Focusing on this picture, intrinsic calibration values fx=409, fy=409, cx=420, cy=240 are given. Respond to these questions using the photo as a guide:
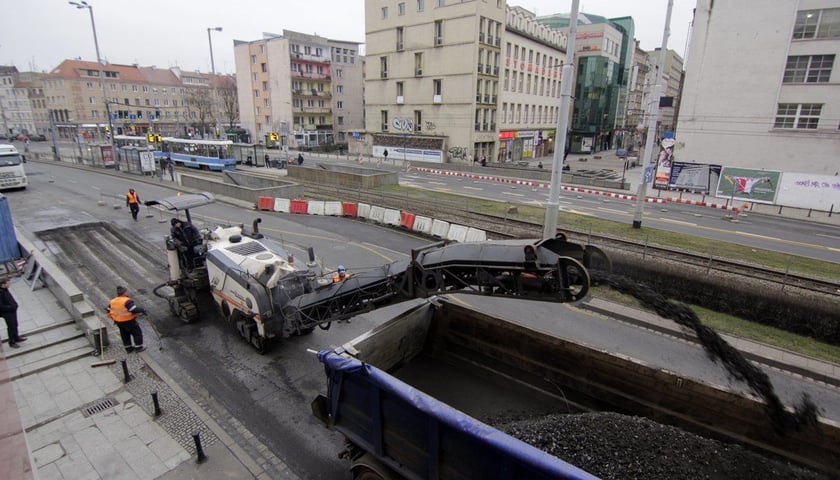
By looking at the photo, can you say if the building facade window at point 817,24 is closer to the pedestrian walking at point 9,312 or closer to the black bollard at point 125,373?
the black bollard at point 125,373

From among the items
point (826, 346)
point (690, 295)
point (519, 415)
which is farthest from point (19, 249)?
point (826, 346)

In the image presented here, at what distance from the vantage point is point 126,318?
8688 mm

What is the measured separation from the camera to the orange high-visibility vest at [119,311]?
855 centimetres

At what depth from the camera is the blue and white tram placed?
123 feet

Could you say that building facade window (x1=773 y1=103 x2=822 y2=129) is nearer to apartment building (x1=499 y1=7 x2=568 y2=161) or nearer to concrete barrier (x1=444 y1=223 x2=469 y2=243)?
apartment building (x1=499 y1=7 x2=568 y2=161)

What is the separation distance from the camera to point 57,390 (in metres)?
7.81

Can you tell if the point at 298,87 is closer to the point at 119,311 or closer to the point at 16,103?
the point at 119,311

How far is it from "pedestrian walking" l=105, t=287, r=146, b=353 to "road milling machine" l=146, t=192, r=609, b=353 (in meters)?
1.37

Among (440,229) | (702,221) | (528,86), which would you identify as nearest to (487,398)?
(440,229)

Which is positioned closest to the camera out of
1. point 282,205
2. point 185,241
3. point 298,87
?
point 185,241

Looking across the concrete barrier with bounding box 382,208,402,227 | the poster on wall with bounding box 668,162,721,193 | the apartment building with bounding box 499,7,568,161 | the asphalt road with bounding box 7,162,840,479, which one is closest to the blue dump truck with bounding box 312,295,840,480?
the asphalt road with bounding box 7,162,840,479

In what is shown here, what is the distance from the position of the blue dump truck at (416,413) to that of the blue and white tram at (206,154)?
118 feet

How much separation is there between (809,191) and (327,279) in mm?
33567

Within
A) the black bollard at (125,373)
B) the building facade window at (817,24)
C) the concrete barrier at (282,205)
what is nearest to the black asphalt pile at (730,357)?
the black bollard at (125,373)
